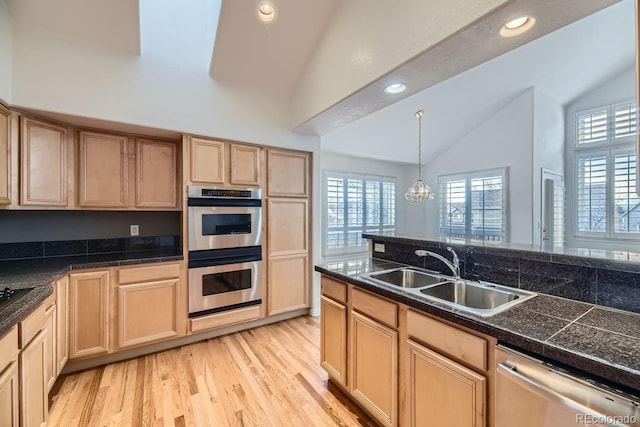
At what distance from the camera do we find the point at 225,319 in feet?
10.0

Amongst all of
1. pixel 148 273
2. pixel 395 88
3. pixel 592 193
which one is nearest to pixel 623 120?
pixel 592 193

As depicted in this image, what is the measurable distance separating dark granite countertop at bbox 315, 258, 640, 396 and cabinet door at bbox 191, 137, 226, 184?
2.28 metres

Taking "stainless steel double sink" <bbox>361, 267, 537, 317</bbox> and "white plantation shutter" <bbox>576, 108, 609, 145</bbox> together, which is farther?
"white plantation shutter" <bbox>576, 108, 609, 145</bbox>

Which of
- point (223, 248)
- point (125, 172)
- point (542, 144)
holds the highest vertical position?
point (542, 144)

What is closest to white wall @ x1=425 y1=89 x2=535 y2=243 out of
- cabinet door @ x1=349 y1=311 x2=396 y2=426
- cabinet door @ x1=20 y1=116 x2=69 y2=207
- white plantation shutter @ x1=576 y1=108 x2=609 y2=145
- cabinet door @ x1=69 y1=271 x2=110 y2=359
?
white plantation shutter @ x1=576 y1=108 x2=609 y2=145

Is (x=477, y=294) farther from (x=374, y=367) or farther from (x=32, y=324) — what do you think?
(x=32, y=324)

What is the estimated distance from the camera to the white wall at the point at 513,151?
4.36m

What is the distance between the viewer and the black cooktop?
1475mm

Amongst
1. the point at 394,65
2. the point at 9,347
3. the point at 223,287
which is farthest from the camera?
the point at 223,287

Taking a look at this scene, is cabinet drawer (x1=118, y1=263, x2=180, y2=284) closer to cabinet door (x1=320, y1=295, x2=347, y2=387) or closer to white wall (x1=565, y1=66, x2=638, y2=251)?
cabinet door (x1=320, y1=295, x2=347, y2=387)

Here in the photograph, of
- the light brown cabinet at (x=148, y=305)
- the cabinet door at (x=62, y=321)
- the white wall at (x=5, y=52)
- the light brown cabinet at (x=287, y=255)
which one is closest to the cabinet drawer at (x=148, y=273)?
the light brown cabinet at (x=148, y=305)

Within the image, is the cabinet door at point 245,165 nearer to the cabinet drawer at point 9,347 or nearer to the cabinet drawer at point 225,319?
the cabinet drawer at point 225,319

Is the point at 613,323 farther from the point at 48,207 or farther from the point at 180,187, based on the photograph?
the point at 48,207

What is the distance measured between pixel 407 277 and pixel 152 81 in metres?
2.89
